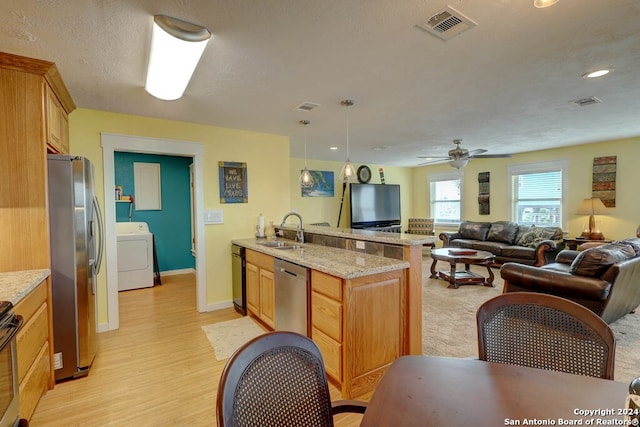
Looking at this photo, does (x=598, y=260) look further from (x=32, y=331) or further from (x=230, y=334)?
(x=32, y=331)

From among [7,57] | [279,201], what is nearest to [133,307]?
[279,201]

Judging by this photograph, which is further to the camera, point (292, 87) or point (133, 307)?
point (133, 307)

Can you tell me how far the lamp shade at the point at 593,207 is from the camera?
5176 mm

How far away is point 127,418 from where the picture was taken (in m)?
1.90

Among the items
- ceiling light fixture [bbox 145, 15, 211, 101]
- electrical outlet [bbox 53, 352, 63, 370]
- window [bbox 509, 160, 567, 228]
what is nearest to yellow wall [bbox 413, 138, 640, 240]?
window [bbox 509, 160, 567, 228]

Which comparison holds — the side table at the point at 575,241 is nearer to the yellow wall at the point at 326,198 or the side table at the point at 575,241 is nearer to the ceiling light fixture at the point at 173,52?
the yellow wall at the point at 326,198

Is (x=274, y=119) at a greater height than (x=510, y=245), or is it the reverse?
(x=274, y=119)

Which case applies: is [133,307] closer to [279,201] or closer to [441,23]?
[279,201]

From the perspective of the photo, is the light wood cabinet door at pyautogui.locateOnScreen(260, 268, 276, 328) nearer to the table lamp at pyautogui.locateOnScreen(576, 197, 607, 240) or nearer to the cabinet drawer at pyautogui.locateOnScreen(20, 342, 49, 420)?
the cabinet drawer at pyautogui.locateOnScreen(20, 342, 49, 420)

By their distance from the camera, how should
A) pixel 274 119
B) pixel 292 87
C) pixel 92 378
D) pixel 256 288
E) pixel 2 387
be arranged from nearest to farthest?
1. pixel 2 387
2. pixel 92 378
3. pixel 292 87
4. pixel 256 288
5. pixel 274 119

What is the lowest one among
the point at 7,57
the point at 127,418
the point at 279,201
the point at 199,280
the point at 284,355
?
the point at 127,418

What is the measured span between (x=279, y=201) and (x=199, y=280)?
1496 mm

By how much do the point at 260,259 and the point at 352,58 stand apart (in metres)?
2.12

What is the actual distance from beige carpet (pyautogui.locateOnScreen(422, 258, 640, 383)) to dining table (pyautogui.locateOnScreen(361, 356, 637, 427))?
1.85 metres
